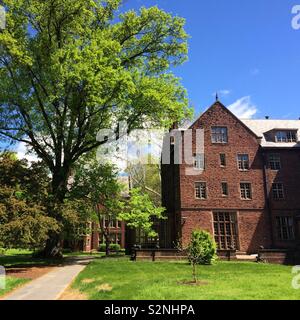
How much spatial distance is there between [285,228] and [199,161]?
35.8ft

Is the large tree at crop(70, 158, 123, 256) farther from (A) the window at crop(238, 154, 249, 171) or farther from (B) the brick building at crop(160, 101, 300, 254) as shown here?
(A) the window at crop(238, 154, 249, 171)

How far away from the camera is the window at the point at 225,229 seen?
34156 millimetres

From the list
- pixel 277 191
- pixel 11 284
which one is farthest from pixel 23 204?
pixel 277 191

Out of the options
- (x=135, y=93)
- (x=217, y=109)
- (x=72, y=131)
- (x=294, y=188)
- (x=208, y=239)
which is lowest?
(x=208, y=239)

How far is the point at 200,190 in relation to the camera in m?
34.9

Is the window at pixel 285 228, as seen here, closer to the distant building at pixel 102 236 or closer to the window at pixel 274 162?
the window at pixel 274 162

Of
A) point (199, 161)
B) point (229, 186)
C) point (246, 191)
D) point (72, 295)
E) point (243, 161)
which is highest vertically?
point (243, 161)

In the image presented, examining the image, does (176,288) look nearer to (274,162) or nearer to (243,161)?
(243,161)

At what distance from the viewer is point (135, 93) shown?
84.9 ft

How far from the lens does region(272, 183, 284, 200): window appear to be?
1395 inches

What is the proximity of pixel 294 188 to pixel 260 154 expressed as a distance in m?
4.88

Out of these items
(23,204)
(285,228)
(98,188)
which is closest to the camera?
(23,204)
